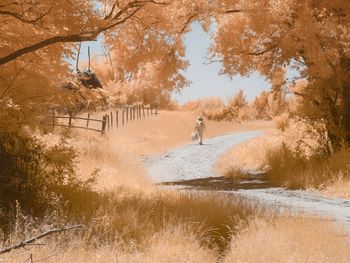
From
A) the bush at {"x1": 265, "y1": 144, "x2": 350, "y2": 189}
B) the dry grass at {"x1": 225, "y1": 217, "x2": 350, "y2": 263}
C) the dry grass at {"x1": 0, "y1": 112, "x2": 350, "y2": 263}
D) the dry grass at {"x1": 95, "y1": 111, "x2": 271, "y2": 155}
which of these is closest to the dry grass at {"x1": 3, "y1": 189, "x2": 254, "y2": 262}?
the dry grass at {"x1": 0, "y1": 112, "x2": 350, "y2": 263}

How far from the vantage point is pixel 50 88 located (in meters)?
10.1

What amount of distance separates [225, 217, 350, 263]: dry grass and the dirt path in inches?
66.5

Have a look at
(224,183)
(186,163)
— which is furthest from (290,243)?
(186,163)

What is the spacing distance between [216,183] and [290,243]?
9391 mm

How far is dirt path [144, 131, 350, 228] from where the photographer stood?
1115 cm

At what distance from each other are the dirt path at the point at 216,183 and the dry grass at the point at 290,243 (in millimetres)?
1688

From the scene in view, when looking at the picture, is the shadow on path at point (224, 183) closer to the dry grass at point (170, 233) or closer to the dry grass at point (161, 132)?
the dry grass at point (170, 233)

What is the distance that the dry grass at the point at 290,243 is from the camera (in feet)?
21.0

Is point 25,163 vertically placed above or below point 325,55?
below

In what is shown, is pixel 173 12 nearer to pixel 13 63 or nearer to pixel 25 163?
pixel 13 63

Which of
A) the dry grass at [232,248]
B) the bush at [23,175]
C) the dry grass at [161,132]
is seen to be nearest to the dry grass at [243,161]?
the dry grass at [161,132]

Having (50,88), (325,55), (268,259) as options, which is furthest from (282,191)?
(268,259)

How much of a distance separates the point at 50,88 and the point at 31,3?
1.84m

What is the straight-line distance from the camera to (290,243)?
6.99 m
